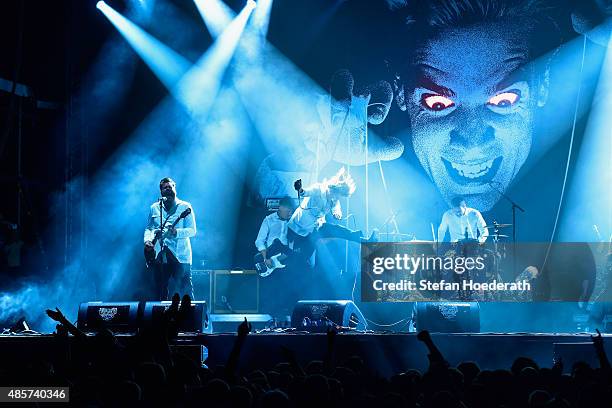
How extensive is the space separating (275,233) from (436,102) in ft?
11.5

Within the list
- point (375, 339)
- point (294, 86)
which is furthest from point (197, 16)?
point (375, 339)

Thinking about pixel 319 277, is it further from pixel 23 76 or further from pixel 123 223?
pixel 23 76

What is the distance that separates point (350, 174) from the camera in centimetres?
1284

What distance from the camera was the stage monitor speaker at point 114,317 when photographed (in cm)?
905

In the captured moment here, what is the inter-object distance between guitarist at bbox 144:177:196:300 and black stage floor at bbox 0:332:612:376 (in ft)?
9.86

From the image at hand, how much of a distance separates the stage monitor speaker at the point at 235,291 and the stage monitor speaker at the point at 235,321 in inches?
5.5

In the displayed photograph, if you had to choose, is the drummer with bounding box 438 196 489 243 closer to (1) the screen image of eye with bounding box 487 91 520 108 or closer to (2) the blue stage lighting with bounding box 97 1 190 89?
(1) the screen image of eye with bounding box 487 91 520 108

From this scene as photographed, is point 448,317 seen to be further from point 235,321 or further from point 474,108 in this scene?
point 474,108

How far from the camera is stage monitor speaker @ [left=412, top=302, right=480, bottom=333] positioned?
29.4 feet

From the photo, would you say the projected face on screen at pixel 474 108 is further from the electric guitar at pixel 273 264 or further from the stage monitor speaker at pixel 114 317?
the stage monitor speaker at pixel 114 317

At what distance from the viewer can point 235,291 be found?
1194 cm

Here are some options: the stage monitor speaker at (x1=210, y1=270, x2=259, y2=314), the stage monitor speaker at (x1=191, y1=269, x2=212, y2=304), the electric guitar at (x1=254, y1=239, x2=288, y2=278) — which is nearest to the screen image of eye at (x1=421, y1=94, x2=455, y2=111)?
the electric guitar at (x1=254, y1=239, x2=288, y2=278)

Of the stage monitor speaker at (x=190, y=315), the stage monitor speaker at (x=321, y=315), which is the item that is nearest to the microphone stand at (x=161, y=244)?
the stage monitor speaker at (x=190, y=315)

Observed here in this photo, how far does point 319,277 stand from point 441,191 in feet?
8.34
